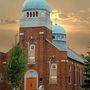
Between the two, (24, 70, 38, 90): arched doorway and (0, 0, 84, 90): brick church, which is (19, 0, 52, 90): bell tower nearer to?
(0, 0, 84, 90): brick church

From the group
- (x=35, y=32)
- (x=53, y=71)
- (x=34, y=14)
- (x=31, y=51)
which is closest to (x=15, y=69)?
(x=31, y=51)

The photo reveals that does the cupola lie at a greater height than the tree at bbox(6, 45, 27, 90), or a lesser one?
greater

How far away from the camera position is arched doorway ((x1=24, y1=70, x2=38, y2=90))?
70.4 metres

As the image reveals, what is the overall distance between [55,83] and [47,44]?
652 cm

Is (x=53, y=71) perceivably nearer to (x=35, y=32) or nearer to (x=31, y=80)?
(x=31, y=80)

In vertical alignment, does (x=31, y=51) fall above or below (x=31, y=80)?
above

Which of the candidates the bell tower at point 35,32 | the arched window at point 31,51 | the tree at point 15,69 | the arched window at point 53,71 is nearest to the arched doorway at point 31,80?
the bell tower at point 35,32

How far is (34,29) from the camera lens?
233ft

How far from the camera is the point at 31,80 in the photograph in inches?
2808

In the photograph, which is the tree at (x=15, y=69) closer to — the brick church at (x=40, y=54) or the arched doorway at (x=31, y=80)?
the arched doorway at (x=31, y=80)

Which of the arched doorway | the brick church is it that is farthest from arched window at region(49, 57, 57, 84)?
the arched doorway

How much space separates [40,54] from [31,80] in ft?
15.4

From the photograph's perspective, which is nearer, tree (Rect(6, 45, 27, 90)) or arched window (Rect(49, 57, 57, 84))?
tree (Rect(6, 45, 27, 90))

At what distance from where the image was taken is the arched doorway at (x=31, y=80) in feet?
231
